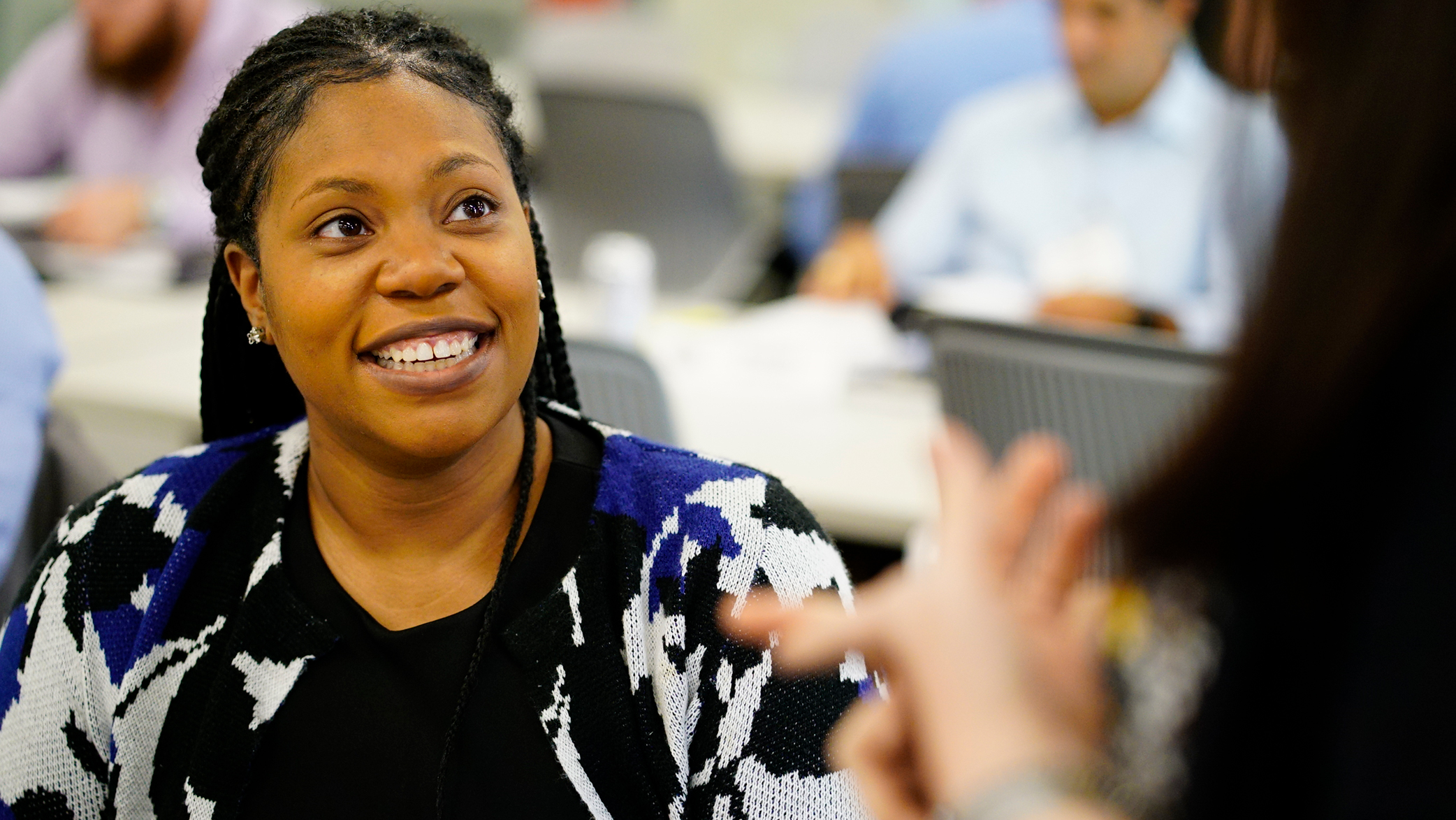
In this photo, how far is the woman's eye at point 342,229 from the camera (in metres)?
1.23

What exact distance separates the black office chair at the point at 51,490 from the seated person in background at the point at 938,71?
2659mm

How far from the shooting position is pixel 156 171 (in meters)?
3.65

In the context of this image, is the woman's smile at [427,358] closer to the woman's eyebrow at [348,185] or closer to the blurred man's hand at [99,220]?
the woman's eyebrow at [348,185]

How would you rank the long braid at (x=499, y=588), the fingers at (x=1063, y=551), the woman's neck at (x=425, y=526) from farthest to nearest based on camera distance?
the woman's neck at (x=425, y=526), the long braid at (x=499, y=588), the fingers at (x=1063, y=551)

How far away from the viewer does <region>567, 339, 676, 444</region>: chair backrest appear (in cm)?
185

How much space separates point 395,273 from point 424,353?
0.08 m

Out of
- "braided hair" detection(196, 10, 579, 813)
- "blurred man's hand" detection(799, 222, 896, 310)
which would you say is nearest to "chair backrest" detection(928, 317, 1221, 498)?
"braided hair" detection(196, 10, 579, 813)

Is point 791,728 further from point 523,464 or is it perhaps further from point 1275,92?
point 1275,92

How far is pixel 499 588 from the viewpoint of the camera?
4.01 feet

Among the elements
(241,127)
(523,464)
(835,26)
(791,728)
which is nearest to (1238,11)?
(791,728)

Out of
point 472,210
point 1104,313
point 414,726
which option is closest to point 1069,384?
point 1104,313

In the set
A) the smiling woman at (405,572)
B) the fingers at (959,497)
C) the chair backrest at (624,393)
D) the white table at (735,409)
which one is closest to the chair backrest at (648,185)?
the white table at (735,409)

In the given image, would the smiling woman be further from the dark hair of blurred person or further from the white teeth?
the dark hair of blurred person

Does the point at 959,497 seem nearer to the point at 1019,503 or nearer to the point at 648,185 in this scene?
the point at 1019,503
